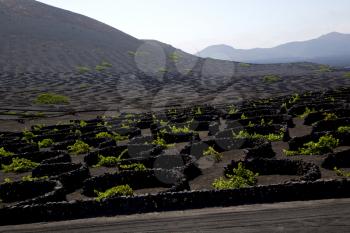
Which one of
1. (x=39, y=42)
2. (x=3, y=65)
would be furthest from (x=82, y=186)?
(x=39, y=42)

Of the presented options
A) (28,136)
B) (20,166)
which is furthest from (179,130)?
(28,136)

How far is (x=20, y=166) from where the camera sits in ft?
106

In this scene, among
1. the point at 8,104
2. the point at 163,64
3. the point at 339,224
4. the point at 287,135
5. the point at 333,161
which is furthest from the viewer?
the point at 163,64

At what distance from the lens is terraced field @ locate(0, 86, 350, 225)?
46.7 feet

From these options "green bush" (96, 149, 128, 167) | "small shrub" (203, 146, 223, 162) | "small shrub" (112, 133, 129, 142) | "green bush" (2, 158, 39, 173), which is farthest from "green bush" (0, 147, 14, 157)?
"small shrub" (203, 146, 223, 162)

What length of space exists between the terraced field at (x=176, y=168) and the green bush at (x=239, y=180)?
0.16 feet

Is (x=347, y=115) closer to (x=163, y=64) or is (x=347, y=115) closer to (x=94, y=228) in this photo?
(x=94, y=228)

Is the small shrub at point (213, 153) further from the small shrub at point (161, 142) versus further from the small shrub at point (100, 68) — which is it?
the small shrub at point (100, 68)

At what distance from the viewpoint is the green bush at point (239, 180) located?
21016 mm

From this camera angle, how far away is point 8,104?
86312 mm

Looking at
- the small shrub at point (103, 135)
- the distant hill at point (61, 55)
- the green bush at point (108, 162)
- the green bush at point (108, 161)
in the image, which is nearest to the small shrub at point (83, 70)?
the distant hill at point (61, 55)

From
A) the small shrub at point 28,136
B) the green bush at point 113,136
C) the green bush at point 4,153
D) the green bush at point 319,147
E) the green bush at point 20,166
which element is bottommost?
the small shrub at point 28,136

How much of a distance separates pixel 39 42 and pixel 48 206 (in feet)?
557

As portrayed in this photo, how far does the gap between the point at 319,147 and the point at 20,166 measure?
19329mm
